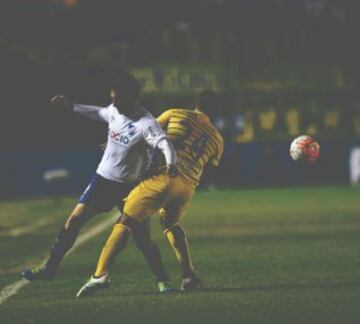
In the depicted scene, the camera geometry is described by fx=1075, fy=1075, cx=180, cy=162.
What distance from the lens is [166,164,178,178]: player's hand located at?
9.62m

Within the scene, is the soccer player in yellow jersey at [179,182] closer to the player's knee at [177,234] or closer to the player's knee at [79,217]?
the player's knee at [177,234]

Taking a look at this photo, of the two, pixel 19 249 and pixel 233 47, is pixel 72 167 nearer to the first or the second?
pixel 233 47

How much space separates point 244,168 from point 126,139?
28924 mm

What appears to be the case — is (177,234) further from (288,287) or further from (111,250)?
(288,287)

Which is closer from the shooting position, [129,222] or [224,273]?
[129,222]

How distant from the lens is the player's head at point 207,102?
1062cm

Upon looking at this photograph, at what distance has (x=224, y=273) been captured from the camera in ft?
38.9

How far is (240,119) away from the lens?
3978 centimetres

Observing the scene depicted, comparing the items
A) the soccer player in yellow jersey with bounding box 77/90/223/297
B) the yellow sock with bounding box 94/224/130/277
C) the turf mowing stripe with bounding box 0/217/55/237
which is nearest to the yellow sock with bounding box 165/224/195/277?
the soccer player in yellow jersey with bounding box 77/90/223/297

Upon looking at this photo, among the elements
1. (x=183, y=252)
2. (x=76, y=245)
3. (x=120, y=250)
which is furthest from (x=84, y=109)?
(x=76, y=245)

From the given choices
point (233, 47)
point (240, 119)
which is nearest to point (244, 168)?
point (240, 119)

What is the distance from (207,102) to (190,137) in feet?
1.37

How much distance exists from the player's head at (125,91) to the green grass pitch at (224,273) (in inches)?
71.0

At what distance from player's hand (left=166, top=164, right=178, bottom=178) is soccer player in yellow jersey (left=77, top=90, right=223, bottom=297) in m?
0.40
